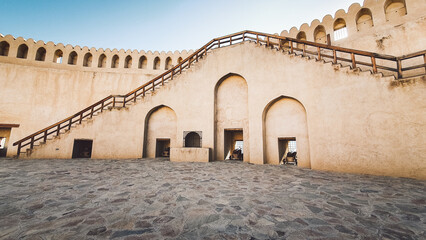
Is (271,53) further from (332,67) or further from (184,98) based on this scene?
(184,98)

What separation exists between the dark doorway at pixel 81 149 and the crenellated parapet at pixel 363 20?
17630 millimetres

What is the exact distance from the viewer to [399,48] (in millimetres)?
9312

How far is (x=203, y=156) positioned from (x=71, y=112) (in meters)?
12.4

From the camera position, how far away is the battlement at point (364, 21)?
938 centimetres

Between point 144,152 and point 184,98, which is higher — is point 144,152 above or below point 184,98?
below

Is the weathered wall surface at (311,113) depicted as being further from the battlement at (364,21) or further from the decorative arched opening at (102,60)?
the decorative arched opening at (102,60)

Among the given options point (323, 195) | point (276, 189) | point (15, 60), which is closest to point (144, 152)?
point (276, 189)

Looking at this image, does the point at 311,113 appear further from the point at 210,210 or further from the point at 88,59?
the point at 88,59

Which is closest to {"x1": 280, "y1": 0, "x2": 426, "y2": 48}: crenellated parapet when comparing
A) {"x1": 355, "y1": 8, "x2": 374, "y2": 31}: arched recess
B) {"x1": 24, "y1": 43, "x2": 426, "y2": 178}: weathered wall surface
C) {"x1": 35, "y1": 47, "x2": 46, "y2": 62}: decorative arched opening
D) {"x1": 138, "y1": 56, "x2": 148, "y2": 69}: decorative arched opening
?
{"x1": 355, "y1": 8, "x2": 374, "y2": 31}: arched recess

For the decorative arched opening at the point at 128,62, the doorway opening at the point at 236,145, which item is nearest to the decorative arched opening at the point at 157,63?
the decorative arched opening at the point at 128,62

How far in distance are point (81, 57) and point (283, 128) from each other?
1817 centimetres

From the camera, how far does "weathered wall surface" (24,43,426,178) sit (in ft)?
19.1

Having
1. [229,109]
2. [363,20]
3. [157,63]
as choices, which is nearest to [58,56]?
[157,63]

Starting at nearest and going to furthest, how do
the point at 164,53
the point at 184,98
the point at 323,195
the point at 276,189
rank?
the point at 323,195
the point at 276,189
the point at 184,98
the point at 164,53
